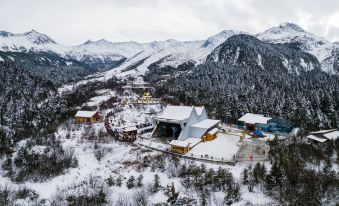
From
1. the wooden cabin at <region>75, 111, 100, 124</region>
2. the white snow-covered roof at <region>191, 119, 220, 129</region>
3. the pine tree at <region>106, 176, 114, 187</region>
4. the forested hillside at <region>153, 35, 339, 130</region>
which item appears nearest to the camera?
the pine tree at <region>106, 176, 114, 187</region>

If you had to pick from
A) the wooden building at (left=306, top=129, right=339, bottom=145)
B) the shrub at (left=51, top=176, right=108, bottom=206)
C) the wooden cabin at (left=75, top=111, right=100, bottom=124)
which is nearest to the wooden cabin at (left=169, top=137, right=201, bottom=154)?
the shrub at (left=51, top=176, right=108, bottom=206)

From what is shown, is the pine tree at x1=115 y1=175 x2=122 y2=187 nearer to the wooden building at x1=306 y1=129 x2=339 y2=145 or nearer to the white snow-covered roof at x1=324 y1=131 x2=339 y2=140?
the wooden building at x1=306 y1=129 x2=339 y2=145

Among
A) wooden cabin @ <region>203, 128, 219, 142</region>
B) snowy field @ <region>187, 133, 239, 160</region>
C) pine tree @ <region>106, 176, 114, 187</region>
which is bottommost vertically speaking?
pine tree @ <region>106, 176, 114, 187</region>

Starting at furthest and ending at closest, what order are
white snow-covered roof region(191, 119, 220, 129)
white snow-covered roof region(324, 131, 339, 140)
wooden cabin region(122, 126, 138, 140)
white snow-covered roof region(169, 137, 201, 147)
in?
1. white snow-covered roof region(191, 119, 220, 129)
2. wooden cabin region(122, 126, 138, 140)
3. white snow-covered roof region(324, 131, 339, 140)
4. white snow-covered roof region(169, 137, 201, 147)

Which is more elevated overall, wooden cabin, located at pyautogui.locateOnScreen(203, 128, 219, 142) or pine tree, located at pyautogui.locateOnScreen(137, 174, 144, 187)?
wooden cabin, located at pyautogui.locateOnScreen(203, 128, 219, 142)

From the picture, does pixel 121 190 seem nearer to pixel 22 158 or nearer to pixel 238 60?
pixel 22 158

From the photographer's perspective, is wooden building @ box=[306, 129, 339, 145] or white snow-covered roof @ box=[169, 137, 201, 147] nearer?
white snow-covered roof @ box=[169, 137, 201, 147]

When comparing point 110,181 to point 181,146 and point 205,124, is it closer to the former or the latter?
point 181,146

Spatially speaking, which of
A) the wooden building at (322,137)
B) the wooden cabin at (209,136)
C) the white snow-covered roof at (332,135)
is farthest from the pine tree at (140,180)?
the white snow-covered roof at (332,135)
